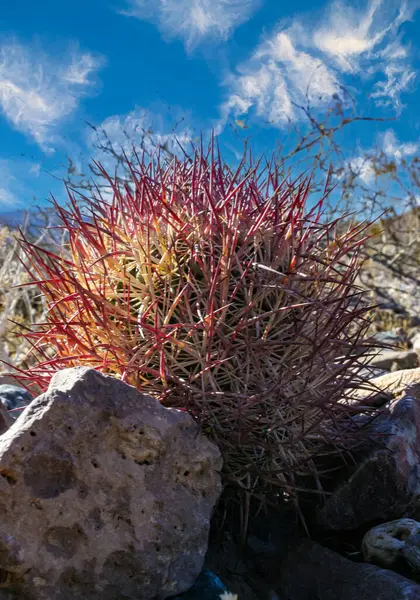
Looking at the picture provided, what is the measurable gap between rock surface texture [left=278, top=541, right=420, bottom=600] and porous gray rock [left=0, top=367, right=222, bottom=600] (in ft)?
1.64

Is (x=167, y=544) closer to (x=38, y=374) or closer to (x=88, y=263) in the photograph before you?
(x=38, y=374)

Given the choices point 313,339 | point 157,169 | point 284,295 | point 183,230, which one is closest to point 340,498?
point 313,339

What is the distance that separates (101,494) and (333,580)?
0.96 m

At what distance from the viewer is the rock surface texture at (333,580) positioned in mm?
2020

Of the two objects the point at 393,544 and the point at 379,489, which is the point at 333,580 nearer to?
the point at 393,544

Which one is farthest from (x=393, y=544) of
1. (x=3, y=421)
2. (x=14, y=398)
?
(x=14, y=398)

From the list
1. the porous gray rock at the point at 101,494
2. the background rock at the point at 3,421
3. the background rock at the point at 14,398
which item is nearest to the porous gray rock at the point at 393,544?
the porous gray rock at the point at 101,494

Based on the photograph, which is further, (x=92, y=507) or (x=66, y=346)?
(x=66, y=346)

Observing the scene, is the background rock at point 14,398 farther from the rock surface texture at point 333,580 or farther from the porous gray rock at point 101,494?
the rock surface texture at point 333,580

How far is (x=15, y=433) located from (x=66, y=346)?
2.07 ft

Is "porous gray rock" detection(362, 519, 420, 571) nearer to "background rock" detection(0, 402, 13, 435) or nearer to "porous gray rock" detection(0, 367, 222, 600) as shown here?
"porous gray rock" detection(0, 367, 222, 600)

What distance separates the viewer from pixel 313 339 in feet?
7.26

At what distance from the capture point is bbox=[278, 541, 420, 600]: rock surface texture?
79.5 inches

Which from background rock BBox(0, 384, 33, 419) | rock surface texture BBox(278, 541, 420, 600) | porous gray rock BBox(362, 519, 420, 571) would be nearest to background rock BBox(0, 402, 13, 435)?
background rock BBox(0, 384, 33, 419)
